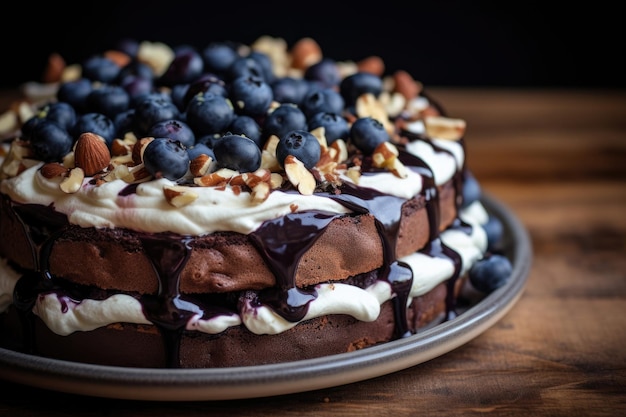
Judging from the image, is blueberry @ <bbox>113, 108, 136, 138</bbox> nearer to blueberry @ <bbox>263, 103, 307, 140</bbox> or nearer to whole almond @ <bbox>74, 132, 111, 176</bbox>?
whole almond @ <bbox>74, 132, 111, 176</bbox>

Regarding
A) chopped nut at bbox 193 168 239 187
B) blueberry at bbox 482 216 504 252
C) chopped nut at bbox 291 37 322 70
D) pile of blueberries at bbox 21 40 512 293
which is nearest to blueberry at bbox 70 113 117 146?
pile of blueberries at bbox 21 40 512 293

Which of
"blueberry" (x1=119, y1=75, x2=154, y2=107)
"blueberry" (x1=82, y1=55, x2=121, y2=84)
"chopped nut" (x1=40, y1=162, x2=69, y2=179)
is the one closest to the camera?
"chopped nut" (x1=40, y1=162, x2=69, y2=179)

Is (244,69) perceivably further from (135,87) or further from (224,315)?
(224,315)

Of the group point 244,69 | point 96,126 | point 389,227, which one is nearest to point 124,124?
point 96,126

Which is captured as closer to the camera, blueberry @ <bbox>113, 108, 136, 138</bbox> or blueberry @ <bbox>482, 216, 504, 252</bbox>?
blueberry @ <bbox>113, 108, 136, 138</bbox>

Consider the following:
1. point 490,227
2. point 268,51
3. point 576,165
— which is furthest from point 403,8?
point 490,227

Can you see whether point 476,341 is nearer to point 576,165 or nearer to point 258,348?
point 258,348

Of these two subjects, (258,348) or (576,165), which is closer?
(258,348)
